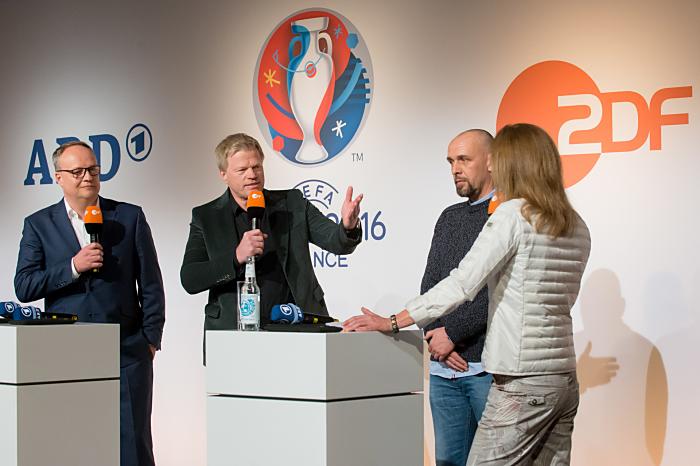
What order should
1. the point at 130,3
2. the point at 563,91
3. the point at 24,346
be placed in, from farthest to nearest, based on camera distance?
the point at 130,3, the point at 563,91, the point at 24,346

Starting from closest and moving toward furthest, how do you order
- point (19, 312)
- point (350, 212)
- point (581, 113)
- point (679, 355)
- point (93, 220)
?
point (350, 212), point (19, 312), point (93, 220), point (679, 355), point (581, 113)

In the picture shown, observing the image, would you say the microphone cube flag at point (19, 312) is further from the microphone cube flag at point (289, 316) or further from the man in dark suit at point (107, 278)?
the microphone cube flag at point (289, 316)

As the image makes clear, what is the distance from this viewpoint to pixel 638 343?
5188 mm

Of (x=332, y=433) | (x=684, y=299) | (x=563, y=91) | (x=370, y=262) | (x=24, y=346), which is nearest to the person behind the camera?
(x=332, y=433)

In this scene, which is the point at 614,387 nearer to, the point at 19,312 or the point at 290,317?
the point at 290,317

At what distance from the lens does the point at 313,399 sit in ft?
9.70

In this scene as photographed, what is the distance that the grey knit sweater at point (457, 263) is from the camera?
4.02 m

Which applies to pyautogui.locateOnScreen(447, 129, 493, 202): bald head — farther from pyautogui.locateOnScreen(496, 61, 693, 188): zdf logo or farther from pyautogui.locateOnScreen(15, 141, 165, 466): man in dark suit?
pyautogui.locateOnScreen(15, 141, 165, 466): man in dark suit

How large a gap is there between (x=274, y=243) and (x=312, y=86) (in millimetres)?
2479

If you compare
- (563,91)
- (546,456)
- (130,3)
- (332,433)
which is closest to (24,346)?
(332,433)

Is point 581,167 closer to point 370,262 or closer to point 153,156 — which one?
point 370,262

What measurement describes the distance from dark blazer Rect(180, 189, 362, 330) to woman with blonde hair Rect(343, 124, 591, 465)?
810mm

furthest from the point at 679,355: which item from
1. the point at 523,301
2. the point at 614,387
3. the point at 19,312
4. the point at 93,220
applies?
the point at 19,312

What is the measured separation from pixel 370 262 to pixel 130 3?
262cm
